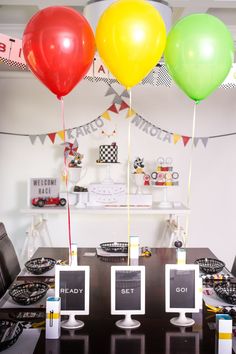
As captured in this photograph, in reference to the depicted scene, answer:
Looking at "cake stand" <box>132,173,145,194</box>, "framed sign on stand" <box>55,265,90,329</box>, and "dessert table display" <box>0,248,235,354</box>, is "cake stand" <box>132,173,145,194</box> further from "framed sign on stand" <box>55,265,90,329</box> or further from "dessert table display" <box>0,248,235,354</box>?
"framed sign on stand" <box>55,265,90,329</box>

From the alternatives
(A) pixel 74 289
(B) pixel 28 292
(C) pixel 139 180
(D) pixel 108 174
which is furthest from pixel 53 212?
(A) pixel 74 289

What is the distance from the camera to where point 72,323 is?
171cm

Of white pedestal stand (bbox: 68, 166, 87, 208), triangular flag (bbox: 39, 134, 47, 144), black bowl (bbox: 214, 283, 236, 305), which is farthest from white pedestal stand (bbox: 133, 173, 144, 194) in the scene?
black bowl (bbox: 214, 283, 236, 305)

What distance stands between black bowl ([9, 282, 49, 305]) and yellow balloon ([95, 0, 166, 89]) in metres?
0.97

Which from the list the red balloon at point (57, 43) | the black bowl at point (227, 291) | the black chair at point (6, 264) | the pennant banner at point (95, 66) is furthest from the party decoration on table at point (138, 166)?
the red balloon at point (57, 43)

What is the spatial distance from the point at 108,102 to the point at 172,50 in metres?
2.46

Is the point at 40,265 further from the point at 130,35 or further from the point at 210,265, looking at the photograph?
the point at 130,35

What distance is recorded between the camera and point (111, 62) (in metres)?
1.82

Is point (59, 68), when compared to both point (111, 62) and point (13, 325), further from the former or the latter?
point (13, 325)

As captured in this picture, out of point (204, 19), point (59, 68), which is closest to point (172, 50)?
point (204, 19)

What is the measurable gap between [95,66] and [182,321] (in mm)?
1713

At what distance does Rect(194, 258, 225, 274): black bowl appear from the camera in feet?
7.98

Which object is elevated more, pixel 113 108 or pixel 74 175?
pixel 113 108

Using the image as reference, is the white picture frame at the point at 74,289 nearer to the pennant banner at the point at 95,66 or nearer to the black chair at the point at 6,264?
the black chair at the point at 6,264
